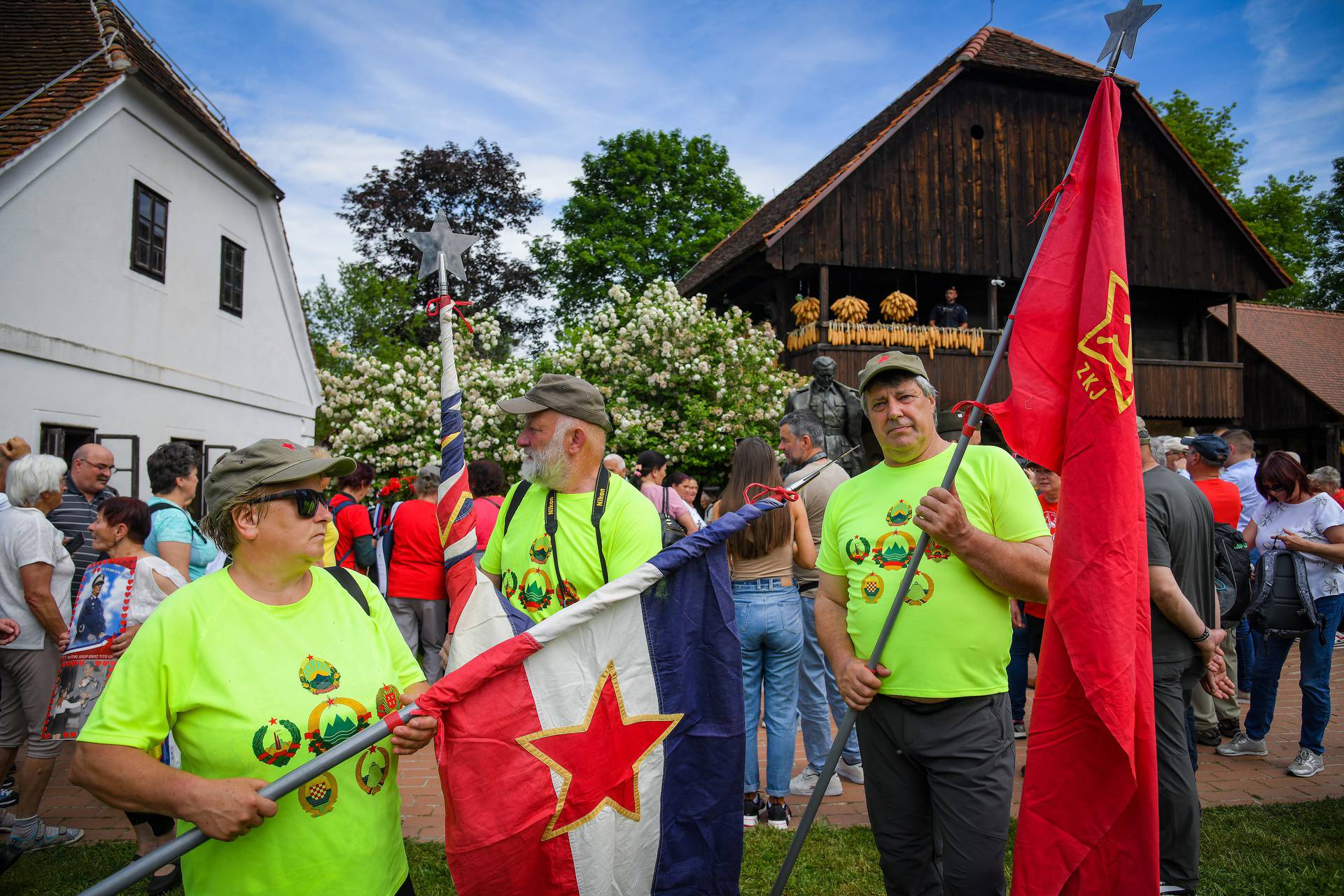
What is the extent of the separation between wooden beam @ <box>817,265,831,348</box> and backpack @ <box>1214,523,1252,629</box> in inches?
398

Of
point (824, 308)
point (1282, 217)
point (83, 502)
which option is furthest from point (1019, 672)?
point (1282, 217)

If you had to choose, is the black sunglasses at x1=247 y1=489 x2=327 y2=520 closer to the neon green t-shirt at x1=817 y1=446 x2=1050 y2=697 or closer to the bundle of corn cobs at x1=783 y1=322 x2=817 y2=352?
the neon green t-shirt at x1=817 y1=446 x2=1050 y2=697

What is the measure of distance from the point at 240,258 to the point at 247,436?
9.96 ft

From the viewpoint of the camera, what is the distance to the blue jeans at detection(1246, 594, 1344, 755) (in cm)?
551

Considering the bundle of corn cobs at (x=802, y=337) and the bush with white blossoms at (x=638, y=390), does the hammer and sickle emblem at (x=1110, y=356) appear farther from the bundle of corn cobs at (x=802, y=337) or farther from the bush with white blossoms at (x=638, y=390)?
the bundle of corn cobs at (x=802, y=337)

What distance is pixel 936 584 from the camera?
277cm

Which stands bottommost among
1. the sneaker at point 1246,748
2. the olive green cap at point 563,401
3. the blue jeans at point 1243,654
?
the sneaker at point 1246,748

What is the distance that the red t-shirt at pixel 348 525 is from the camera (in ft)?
24.3

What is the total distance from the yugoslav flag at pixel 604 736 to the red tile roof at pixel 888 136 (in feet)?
48.7

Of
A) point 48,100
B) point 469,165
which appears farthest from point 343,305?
point 48,100

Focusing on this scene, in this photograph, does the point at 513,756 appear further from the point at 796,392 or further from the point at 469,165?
the point at 469,165

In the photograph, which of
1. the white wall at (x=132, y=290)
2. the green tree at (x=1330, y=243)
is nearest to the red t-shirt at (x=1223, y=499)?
the white wall at (x=132, y=290)

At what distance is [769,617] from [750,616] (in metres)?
0.11

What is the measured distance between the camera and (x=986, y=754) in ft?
8.78
